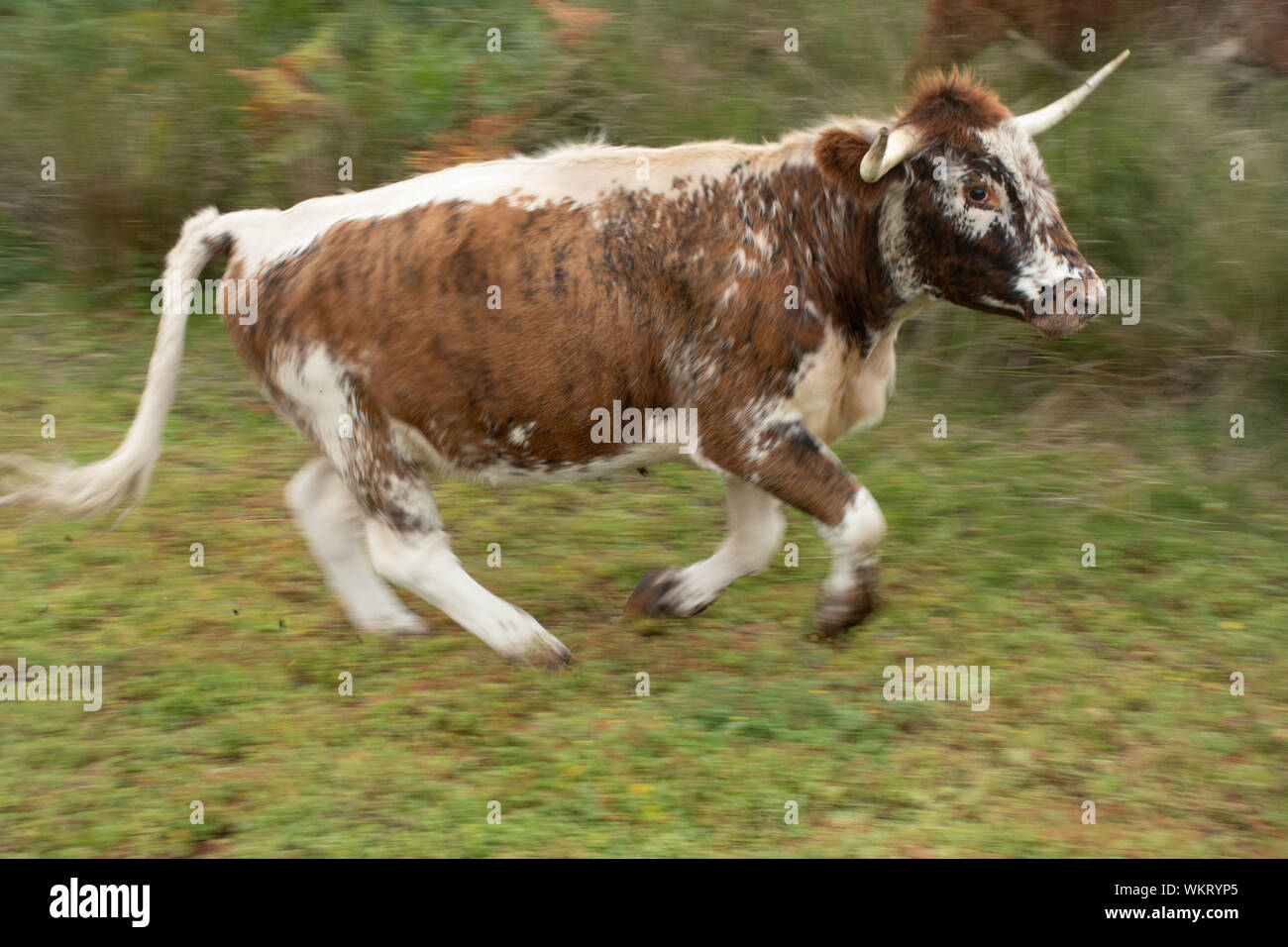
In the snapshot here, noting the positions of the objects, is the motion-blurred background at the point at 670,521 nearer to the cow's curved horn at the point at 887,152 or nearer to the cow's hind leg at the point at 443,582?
the cow's hind leg at the point at 443,582

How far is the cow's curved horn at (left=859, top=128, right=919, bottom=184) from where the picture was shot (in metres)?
5.17

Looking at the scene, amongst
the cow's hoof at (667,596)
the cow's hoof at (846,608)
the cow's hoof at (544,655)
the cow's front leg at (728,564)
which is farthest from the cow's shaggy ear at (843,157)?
the cow's hoof at (544,655)

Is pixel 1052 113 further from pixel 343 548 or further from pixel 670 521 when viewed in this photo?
pixel 343 548

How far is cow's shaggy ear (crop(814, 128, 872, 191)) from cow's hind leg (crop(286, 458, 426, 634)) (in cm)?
210

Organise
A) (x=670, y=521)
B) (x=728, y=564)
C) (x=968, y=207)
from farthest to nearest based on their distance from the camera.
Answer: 1. (x=670, y=521)
2. (x=728, y=564)
3. (x=968, y=207)

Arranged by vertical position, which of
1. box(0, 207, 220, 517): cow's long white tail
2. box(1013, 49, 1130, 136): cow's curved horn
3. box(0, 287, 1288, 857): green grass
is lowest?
box(0, 287, 1288, 857): green grass

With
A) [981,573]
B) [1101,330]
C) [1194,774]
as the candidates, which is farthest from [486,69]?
[1194,774]

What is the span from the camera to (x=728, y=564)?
5.89 m

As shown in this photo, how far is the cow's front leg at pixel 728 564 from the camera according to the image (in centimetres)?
582

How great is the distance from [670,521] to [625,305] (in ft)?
6.45

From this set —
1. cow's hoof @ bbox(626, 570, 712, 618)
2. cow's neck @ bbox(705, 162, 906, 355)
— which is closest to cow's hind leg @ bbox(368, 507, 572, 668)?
cow's hoof @ bbox(626, 570, 712, 618)

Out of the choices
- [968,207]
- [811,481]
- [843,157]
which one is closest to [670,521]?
[811,481]

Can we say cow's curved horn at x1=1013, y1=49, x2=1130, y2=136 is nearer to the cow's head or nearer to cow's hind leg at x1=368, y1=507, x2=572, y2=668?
the cow's head

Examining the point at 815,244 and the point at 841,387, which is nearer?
the point at 815,244
